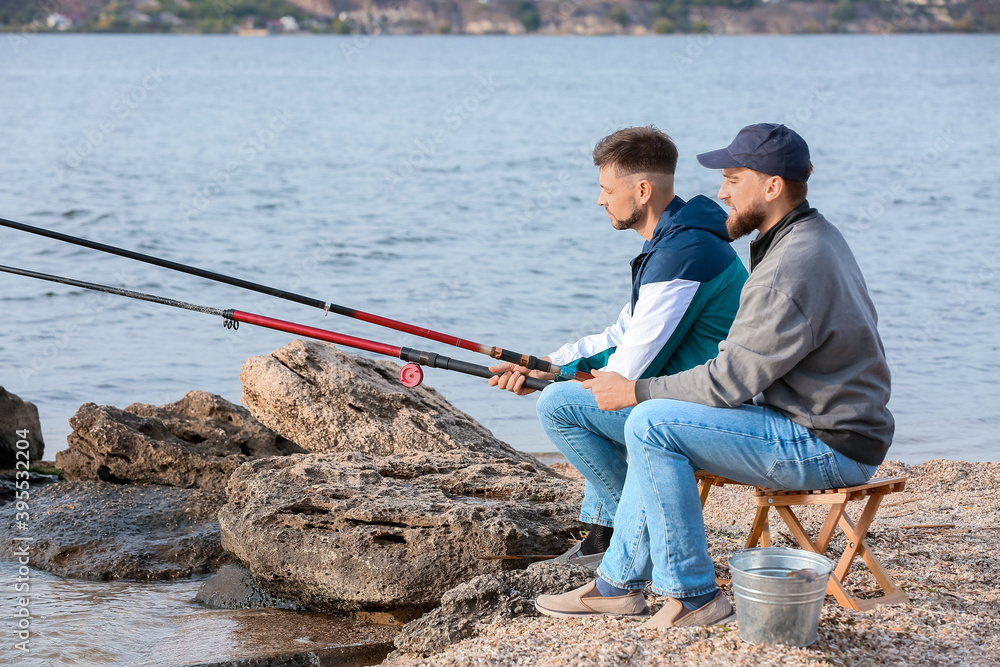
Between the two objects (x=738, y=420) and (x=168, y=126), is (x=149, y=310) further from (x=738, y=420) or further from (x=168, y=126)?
(x=168, y=126)

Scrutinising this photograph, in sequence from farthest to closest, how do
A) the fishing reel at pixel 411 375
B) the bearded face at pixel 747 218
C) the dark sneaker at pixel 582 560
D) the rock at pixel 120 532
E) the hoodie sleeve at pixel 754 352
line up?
the rock at pixel 120 532
the fishing reel at pixel 411 375
the dark sneaker at pixel 582 560
the bearded face at pixel 747 218
the hoodie sleeve at pixel 754 352

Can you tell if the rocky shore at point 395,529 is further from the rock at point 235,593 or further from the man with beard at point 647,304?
the man with beard at point 647,304

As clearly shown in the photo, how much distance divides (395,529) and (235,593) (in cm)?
A: 87

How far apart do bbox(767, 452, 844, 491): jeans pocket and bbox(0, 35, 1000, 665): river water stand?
7.20 ft

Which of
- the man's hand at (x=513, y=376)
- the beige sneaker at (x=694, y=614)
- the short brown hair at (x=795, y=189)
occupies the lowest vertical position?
the beige sneaker at (x=694, y=614)

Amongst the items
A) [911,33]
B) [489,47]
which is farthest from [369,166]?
[911,33]

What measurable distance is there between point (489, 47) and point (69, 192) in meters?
77.0

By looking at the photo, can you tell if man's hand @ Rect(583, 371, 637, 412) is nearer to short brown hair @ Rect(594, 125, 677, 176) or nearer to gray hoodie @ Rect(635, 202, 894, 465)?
gray hoodie @ Rect(635, 202, 894, 465)

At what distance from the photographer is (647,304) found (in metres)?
3.49

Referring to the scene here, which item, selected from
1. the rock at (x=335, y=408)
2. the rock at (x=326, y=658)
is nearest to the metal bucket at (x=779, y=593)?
the rock at (x=326, y=658)

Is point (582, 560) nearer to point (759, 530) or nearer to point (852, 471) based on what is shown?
point (759, 530)

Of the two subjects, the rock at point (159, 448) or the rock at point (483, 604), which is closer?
the rock at point (483, 604)

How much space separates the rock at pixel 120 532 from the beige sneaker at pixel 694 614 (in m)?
2.52

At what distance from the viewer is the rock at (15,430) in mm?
6391
